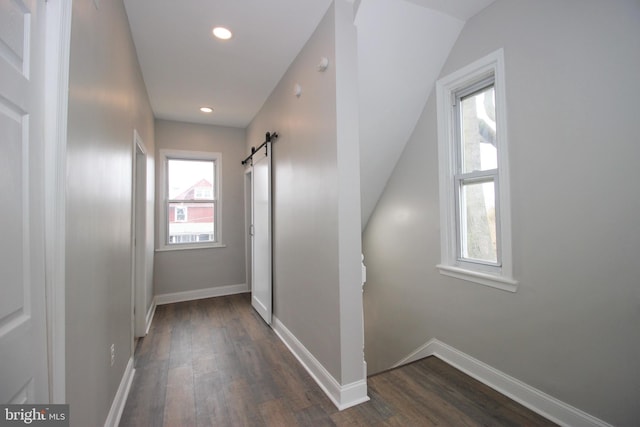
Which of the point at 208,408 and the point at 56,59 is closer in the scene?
the point at 56,59

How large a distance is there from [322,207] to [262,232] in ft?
5.03

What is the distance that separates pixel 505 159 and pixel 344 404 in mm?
2072

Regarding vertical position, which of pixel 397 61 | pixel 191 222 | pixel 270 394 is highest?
pixel 397 61

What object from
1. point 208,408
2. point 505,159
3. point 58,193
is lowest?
point 208,408

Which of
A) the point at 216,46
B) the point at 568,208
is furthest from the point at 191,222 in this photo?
the point at 568,208

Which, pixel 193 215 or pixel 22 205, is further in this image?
pixel 193 215

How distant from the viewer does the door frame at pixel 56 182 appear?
3.29 ft

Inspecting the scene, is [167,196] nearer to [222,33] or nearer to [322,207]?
[222,33]

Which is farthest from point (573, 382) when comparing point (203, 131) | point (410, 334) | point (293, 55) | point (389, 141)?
point (203, 131)

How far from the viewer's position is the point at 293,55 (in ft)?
8.79

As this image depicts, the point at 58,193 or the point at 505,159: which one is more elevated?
the point at 505,159

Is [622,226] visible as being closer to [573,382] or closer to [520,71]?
[573,382]
